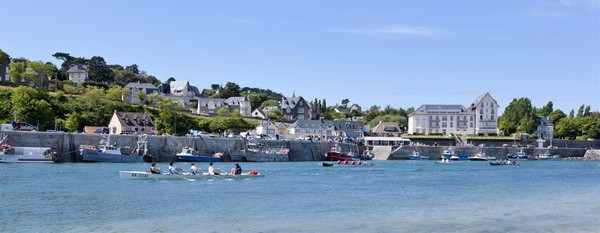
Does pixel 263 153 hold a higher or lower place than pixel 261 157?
higher

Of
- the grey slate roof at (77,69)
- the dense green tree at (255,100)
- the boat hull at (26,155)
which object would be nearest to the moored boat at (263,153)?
the boat hull at (26,155)

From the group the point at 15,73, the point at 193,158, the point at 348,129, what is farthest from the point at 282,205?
the point at 348,129

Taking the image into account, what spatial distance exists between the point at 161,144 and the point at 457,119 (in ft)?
277

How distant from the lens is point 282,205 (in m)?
34.0

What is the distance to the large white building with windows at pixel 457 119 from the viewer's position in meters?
143

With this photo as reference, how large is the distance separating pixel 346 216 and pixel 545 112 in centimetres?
14855

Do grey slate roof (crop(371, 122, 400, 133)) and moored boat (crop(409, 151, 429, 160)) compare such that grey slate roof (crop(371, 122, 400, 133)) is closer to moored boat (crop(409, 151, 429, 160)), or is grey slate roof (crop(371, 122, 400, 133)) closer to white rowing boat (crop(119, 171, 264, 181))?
moored boat (crop(409, 151, 429, 160))

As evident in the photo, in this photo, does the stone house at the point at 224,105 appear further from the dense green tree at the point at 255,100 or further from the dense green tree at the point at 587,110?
the dense green tree at the point at 587,110

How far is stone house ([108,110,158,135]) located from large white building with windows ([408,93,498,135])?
216ft

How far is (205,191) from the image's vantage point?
132 feet

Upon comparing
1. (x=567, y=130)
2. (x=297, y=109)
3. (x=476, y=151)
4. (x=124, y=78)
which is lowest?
(x=476, y=151)

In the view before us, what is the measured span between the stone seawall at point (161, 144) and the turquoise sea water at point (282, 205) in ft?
55.1

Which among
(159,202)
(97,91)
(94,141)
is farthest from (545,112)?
(159,202)

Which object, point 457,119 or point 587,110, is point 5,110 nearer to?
point 457,119
